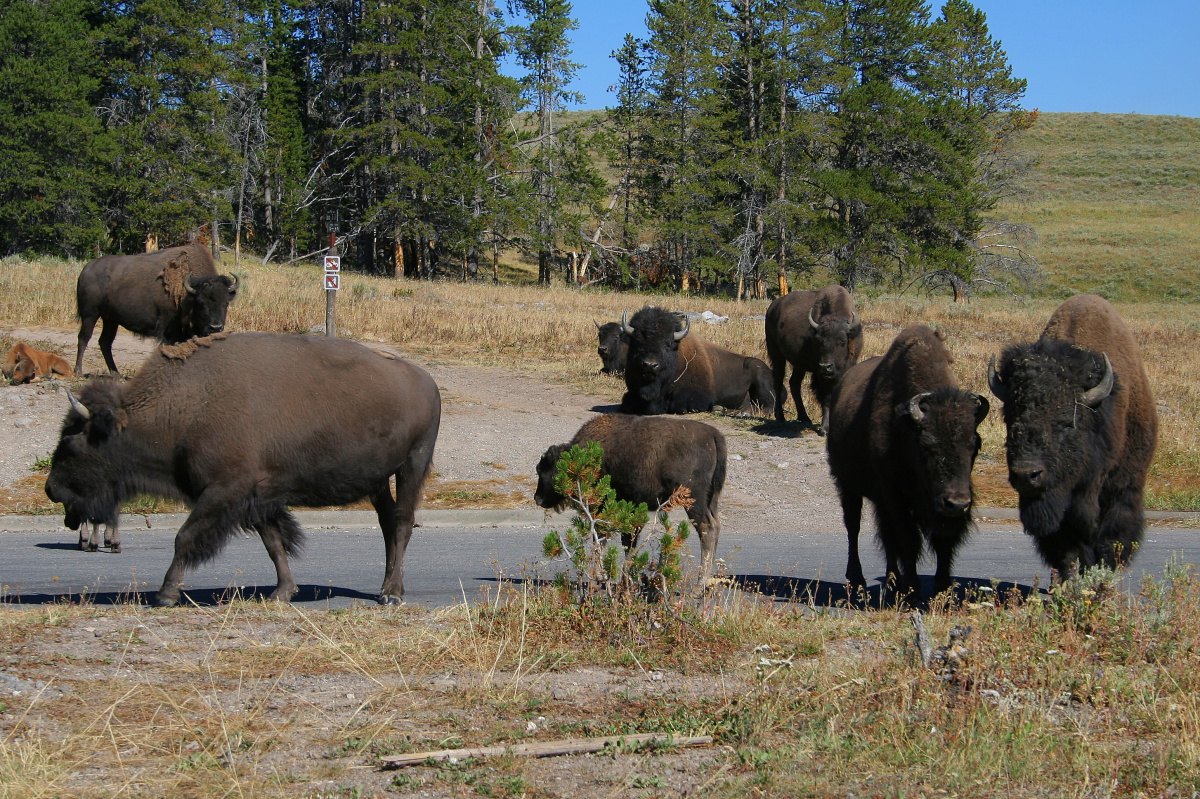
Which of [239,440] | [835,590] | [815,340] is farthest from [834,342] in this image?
[239,440]

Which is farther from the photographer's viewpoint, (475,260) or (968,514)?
(475,260)

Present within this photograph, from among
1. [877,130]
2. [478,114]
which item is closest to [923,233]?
[877,130]

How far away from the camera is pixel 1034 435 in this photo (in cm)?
691

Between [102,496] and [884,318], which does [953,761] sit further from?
[884,318]

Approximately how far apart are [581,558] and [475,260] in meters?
48.1

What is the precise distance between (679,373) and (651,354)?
4.28 ft

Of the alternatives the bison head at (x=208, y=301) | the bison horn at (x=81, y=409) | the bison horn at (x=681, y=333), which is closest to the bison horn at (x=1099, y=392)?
the bison horn at (x=81, y=409)

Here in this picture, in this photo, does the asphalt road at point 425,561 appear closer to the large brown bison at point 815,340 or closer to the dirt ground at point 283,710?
the dirt ground at point 283,710

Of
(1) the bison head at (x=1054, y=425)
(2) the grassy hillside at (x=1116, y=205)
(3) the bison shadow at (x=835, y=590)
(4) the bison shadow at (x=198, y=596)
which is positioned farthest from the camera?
(2) the grassy hillside at (x=1116, y=205)

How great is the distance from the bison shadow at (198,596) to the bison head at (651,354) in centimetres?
940

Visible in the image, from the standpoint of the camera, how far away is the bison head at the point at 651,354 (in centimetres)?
1706

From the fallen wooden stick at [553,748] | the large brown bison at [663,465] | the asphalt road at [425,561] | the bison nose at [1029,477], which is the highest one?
the bison nose at [1029,477]

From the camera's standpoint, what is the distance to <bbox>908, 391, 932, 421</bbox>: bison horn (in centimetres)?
719

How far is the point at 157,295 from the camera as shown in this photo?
55.6 ft
